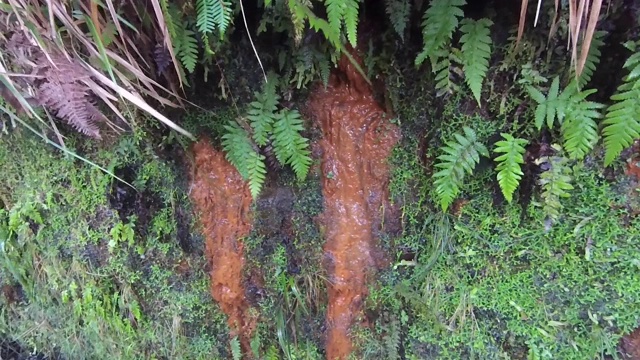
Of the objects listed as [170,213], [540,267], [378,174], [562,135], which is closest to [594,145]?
[562,135]

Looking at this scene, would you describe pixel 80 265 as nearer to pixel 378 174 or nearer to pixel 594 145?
pixel 378 174

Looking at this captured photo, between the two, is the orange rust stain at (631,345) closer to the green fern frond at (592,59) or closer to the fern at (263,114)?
the green fern frond at (592,59)

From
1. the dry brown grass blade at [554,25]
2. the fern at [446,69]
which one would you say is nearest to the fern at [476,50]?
the fern at [446,69]

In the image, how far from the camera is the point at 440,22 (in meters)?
1.59

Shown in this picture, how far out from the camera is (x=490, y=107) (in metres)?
1.79

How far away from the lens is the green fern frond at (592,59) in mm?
1520

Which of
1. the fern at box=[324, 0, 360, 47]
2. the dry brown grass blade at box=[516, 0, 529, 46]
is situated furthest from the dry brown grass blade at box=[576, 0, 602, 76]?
the fern at box=[324, 0, 360, 47]

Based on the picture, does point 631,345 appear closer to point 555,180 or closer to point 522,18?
point 555,180

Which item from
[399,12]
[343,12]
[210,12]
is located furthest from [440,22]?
[210,12]

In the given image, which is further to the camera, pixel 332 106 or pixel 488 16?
pixel 332 106

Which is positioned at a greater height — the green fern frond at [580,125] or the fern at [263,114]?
the green fern frond at [580,125]

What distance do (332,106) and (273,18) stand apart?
0.51 metres

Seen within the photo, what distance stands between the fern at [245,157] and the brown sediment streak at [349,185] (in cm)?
34

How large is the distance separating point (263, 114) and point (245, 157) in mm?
209
